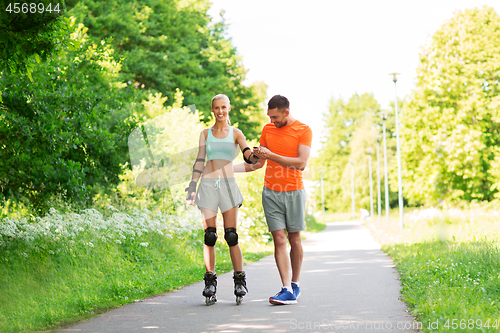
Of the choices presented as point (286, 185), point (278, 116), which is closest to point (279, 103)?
point (278, 116)

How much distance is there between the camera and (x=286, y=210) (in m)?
5.75

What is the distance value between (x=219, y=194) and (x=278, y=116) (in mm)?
1084

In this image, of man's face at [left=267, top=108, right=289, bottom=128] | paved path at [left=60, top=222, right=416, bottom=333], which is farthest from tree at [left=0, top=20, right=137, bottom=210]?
man's face at [left=267, top=108, right=289, bottom=128]

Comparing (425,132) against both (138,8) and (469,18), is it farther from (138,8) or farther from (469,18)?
(138,8)

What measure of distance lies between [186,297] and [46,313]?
1.79m

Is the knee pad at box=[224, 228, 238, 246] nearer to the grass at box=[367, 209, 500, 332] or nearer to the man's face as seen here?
the man's face

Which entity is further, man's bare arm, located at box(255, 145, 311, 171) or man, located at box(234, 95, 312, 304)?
man, located at box(234, 95, 312, 304)

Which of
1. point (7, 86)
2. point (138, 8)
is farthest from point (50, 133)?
point (138, 8)

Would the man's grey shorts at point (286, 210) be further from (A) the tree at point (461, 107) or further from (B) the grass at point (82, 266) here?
(A) the tree at point (461, 107)

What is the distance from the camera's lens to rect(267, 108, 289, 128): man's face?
567 centimetres

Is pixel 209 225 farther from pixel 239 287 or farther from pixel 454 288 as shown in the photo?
pixel 454 288

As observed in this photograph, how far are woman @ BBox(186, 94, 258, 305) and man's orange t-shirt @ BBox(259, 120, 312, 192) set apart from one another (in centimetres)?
27

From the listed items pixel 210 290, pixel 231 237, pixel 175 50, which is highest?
pixel 175 50

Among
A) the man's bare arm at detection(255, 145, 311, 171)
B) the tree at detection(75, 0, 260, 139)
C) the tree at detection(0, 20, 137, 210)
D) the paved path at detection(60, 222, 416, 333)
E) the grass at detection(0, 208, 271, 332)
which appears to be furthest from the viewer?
the tree at detection(75, 0, 260, 139)
